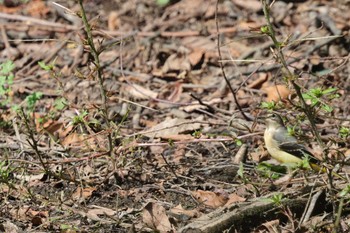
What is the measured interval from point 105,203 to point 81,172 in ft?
1.40

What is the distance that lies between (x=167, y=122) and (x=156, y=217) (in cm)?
221

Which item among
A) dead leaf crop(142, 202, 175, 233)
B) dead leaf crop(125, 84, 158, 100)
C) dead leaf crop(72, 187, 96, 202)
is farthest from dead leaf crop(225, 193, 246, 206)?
dead leaf crop(125, 84, 158, 100)

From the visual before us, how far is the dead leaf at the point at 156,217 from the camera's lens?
481 centimetres

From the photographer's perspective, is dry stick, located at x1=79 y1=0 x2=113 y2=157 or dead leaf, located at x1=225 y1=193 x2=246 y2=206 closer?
dry stick, located at x1=79 y1=0 x2=113 y2=157

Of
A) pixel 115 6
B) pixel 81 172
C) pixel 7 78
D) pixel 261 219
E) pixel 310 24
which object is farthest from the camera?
pixel 115 6

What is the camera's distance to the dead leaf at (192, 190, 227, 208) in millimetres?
5350

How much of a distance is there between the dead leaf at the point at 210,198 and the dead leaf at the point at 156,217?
1.83ft

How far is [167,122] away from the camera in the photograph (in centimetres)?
702

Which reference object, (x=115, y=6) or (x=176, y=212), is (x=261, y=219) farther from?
(x=115, y=6)

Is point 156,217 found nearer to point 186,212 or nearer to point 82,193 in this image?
point 186,212

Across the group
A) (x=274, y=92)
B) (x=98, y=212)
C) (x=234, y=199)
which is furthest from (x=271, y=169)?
(x=274, y=92)

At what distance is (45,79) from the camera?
8.37 meters

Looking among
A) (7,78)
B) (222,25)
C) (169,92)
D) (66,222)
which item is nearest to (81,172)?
(66,222)

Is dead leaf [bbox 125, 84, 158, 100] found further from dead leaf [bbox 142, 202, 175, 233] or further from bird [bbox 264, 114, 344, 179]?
dead leaf [bbox 142, 202, 175, 233]
